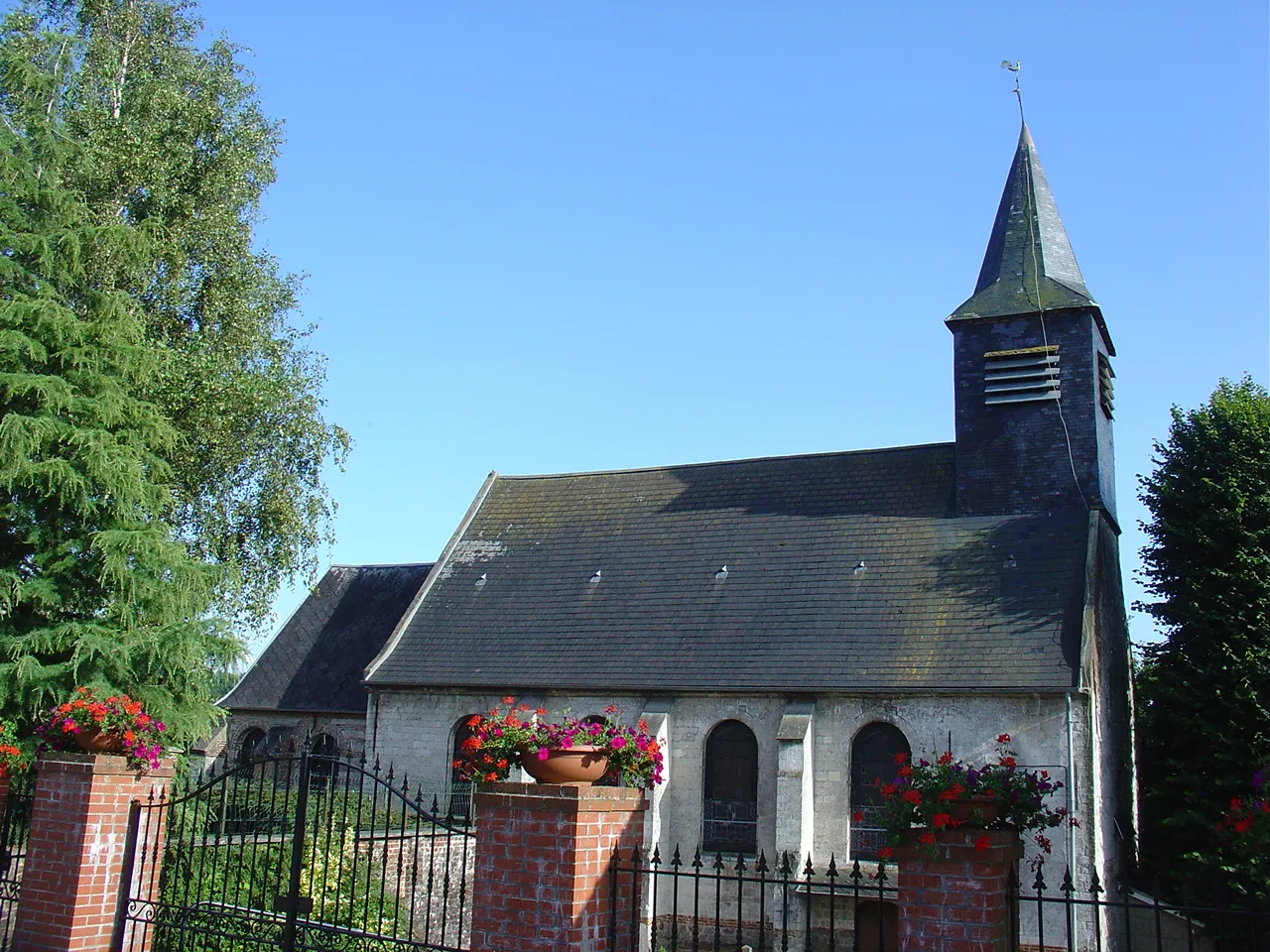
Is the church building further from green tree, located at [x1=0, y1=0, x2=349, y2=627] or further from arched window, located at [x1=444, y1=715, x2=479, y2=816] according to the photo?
green tree, located at [x1=0, y1=0, x2=349, y2=627]

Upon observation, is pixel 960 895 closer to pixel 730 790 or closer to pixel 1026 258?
pixel 730 790

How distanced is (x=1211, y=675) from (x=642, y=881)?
14.4 m

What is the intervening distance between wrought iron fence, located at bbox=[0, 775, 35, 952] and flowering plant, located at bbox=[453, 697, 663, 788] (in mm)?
5335

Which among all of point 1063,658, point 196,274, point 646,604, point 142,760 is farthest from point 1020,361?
point 142,760

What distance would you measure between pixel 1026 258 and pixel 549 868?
61.3 feet

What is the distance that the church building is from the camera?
1764cm

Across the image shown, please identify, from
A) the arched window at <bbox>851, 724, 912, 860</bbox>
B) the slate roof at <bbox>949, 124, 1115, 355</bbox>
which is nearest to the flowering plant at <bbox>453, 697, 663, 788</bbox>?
the arched window at <bbox>851, 724, 912, 860</bbox>

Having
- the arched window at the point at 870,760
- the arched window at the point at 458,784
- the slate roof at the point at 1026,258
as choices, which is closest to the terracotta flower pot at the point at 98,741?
the arched window at the point at 458,784

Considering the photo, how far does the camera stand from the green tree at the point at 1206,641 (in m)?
17.6

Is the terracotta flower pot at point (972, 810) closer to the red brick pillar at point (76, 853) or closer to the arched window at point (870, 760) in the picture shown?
the red brick pillar at point (76, 853)

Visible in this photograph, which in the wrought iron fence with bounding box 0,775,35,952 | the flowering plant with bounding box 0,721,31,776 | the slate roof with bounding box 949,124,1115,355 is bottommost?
the wrought iron fence with bounding box 0,775,35,952

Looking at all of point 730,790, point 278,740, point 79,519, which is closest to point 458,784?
point 730,790

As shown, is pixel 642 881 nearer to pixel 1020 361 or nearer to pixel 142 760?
pixel 142 760

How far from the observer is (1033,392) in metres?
20.5
